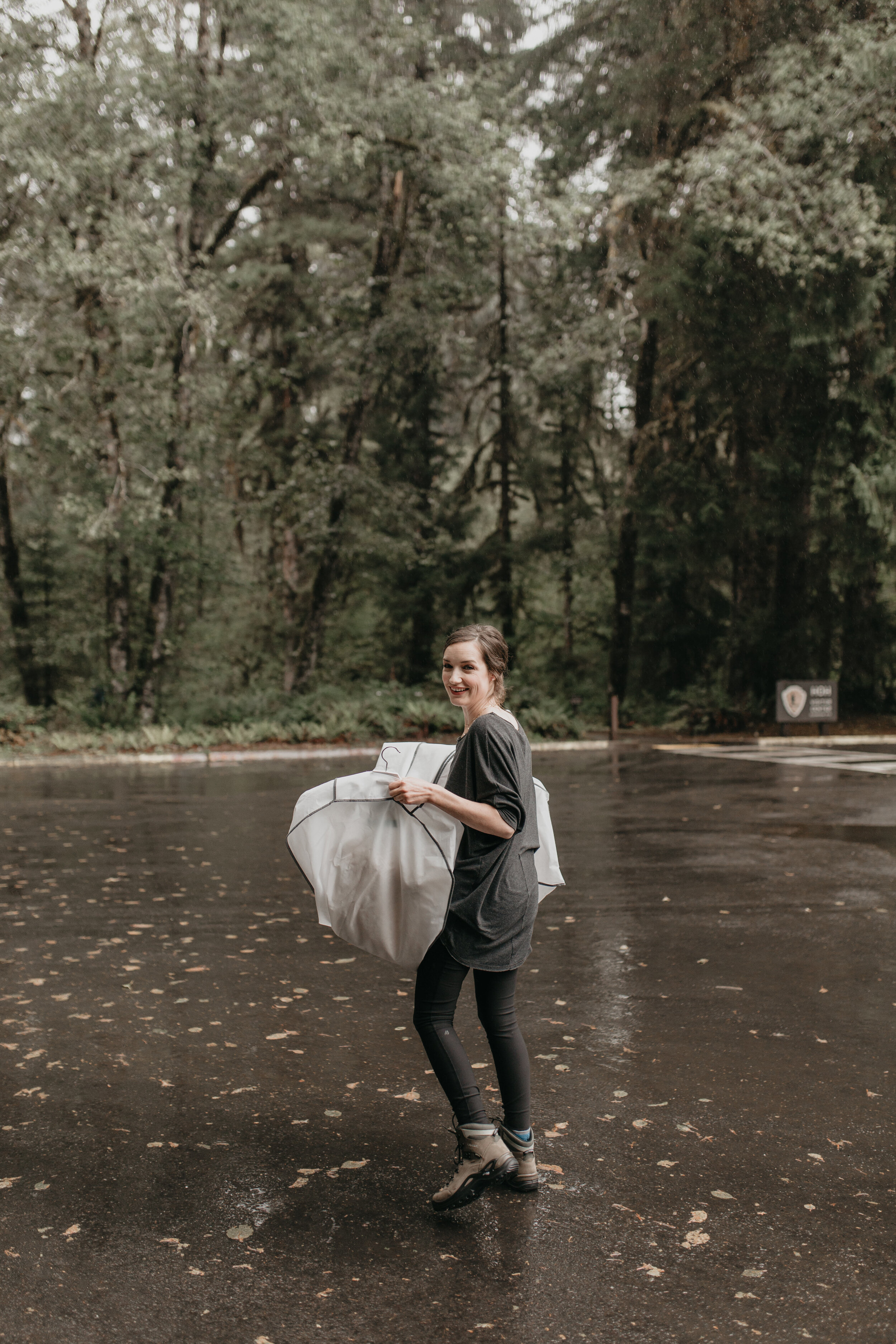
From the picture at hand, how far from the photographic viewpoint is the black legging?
12.4 ft

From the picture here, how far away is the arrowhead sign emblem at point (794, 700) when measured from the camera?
24.9m

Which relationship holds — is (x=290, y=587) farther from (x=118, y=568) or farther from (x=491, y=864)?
(x=491, y=864)

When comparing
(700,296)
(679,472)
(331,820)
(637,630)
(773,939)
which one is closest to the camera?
(331,820)

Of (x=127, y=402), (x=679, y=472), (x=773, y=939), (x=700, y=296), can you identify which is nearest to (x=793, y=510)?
(x=679, y=472)

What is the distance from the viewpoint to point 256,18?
2259cm

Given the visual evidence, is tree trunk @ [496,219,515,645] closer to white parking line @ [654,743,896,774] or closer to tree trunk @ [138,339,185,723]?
tree trunk @ [138,339,185,723]

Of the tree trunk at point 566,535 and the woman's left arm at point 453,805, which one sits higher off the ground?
the tree trunk at point 566,535

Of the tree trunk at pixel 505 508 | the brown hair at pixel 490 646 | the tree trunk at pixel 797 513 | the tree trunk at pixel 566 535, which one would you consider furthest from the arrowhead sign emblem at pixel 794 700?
the brown hair at pixel 490 646

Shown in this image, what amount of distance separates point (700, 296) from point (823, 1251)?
25.0 metres

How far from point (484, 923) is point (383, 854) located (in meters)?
0.40

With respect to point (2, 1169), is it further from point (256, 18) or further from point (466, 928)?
point (256, 18)

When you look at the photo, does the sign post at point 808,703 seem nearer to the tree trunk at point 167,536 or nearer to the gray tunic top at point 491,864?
the tree trunk at point 167,536

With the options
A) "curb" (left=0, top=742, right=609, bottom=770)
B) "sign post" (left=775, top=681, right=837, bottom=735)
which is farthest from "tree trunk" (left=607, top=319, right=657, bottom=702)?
"curb" (left=0, top=742, right=609, bottom=770)

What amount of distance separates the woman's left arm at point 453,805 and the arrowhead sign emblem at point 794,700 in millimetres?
22244
